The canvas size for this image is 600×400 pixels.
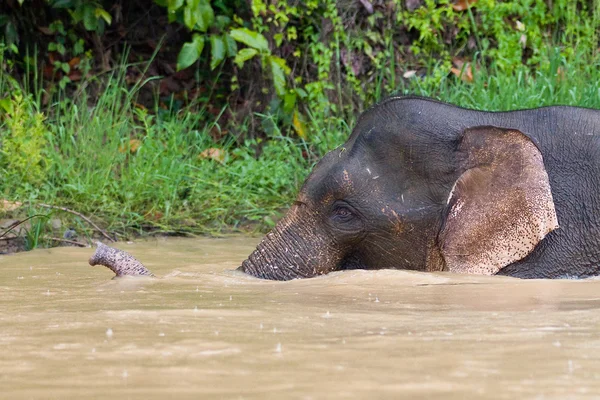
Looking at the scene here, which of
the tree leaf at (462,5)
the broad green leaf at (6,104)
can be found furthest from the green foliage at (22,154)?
the tree leaf at (462,5)

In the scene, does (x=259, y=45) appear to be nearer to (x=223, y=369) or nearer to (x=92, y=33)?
(x=92, y=33)

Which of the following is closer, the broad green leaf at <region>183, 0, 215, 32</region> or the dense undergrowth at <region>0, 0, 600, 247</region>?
the dense undergrowth at <region>0, 0, 600, 247</region>

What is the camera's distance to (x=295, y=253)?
5.74m

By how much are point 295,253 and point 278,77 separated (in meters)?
4.29

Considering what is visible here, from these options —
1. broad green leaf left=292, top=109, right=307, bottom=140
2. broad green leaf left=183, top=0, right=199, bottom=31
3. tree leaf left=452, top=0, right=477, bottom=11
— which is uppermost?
broad green leaf left=183, top=0, right=199, bottom=31

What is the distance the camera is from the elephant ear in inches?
213

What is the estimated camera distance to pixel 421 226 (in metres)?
5.61

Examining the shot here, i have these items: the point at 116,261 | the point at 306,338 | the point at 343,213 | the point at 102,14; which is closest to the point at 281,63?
the point at 102,14

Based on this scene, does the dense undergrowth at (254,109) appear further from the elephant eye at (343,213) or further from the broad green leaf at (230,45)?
the elephant eye at (343,213)

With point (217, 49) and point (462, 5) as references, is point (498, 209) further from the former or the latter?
point (462, 5)

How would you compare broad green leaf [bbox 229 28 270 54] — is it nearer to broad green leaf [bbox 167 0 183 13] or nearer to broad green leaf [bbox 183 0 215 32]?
Result: broad green leaf [bbox 183 0 215 32]

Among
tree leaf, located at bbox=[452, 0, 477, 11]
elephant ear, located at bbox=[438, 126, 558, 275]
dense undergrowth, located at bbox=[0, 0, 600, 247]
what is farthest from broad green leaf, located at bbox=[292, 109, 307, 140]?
elephant ear, located at bbox=[438, 126, 558, 275]

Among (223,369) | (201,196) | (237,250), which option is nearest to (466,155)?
(237,250)

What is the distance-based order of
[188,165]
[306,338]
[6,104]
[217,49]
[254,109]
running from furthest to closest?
[254,109] → [217,49] → [6,104] → [188,165] → [306,338]
